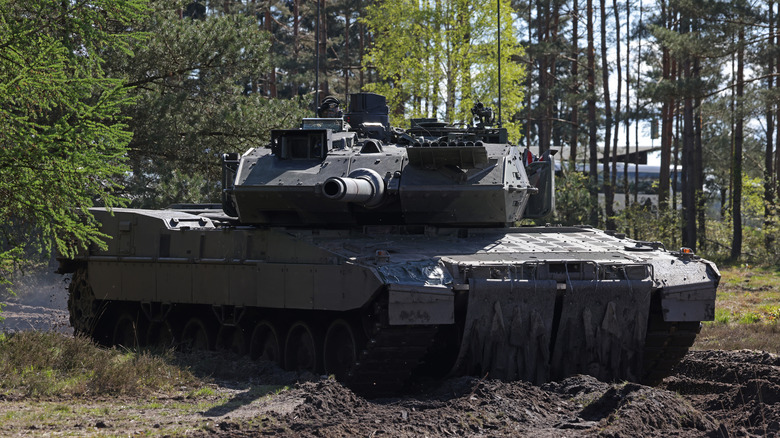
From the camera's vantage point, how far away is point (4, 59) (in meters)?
9.58

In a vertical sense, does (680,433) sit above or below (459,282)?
below

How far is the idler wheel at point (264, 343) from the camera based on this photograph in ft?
41.9

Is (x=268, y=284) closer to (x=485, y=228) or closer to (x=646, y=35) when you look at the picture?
(x=485, y=228)

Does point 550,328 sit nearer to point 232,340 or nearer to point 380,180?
point 380,180

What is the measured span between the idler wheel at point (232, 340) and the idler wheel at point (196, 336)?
0.76 ft

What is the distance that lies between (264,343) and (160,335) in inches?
107

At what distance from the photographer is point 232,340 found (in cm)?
1380

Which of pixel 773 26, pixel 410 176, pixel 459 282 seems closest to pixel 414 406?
pixel 459 282

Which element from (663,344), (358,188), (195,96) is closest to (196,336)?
(358,188)

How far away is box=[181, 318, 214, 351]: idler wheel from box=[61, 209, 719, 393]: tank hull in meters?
0.85

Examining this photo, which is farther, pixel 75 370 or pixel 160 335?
pixel 160 335

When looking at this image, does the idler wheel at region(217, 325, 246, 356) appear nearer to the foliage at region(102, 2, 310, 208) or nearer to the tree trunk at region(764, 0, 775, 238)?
the foliage at region(102, 2, 310, 208)

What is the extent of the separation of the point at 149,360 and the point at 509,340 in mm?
4033

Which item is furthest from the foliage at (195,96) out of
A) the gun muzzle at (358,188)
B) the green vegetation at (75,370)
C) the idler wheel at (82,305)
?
the gun muzzle at (358,188)
